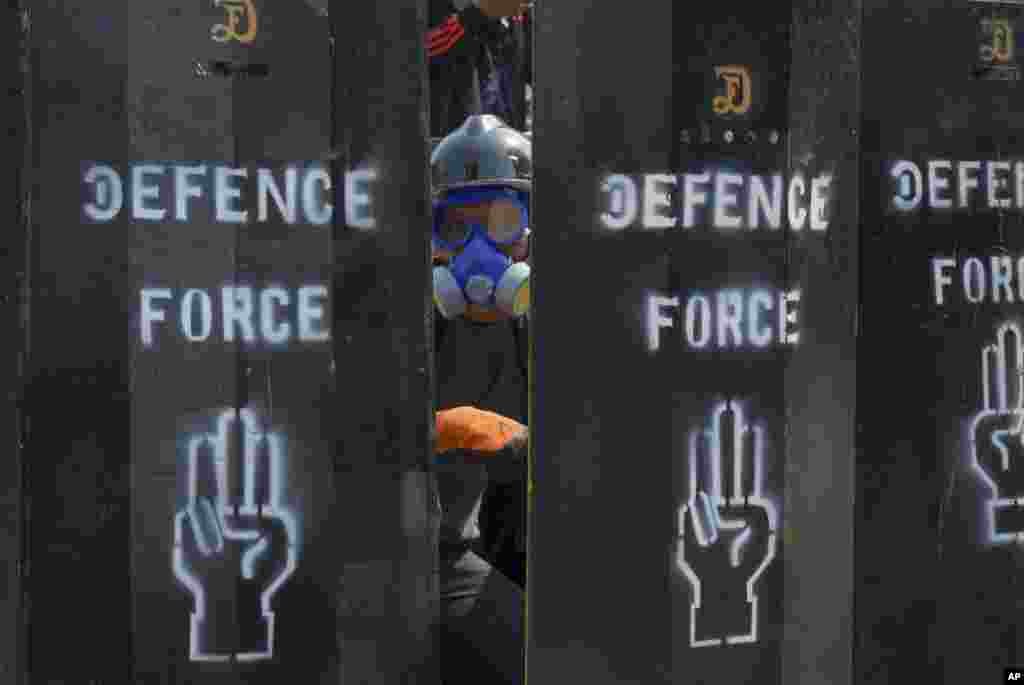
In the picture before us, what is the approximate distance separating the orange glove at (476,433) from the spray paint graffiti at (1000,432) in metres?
1.21

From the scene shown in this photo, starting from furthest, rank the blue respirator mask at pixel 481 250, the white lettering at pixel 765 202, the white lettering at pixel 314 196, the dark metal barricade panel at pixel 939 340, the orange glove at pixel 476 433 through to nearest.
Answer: the blue respirator mask at pixel 481 250, the orange glove at pixel 476 433, the dark metal barricade panel at pixel 939 340, the white lettering at pixel 765 202, the white lettering at pixel 314 196

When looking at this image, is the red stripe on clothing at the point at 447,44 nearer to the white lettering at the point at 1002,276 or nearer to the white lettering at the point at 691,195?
the white lettering at the point at 691,195

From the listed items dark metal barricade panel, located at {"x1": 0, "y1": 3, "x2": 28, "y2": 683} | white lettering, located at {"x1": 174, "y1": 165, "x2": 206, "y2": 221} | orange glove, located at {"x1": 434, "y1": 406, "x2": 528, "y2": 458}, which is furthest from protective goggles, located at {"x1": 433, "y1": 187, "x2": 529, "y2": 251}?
dark metal barricade panel, located at {"x1": 0, "y1": 3, "x2": 28, "y2": 683}

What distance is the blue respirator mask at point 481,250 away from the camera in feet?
12.4

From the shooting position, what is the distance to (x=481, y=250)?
12.5ft

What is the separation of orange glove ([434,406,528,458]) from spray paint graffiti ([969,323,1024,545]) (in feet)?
3.97

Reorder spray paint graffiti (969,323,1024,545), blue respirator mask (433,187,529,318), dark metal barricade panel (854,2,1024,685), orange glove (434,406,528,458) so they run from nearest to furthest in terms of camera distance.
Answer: dark metal barricade panel (854,2,1024,685) < spray paint graffiti (969,323,1024,545) < orange glove (434,406,528,458) < blue respirator mask (433,187,529,318)

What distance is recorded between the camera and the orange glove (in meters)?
3.42

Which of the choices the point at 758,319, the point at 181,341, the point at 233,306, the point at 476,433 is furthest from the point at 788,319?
the point at 181,341

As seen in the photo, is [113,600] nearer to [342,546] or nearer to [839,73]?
[342,546]

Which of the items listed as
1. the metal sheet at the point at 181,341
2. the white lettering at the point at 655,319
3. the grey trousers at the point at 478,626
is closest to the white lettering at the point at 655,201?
the white lettering at the point at 655,319

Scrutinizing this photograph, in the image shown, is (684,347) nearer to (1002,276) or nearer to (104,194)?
(1002,276)

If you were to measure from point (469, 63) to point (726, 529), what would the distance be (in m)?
2.99

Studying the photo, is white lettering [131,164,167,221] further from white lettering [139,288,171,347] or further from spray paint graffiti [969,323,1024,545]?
spray paint graffiti [969,323,1024,545]
